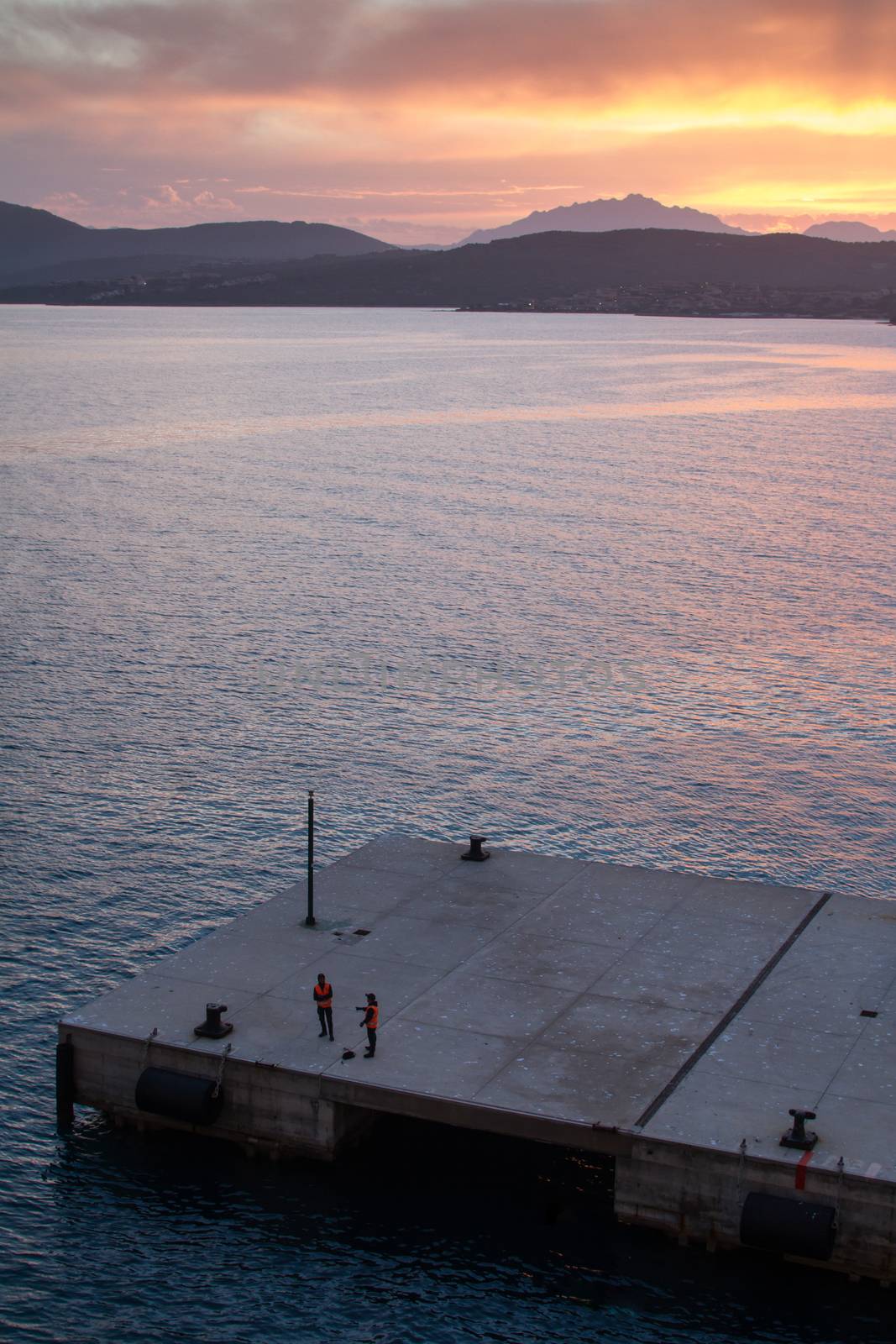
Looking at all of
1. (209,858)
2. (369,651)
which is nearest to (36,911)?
(209,858)

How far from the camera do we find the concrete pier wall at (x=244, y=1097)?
32.4 meters

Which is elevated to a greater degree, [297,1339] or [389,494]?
[389,494]

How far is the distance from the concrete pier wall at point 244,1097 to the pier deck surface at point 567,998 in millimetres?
374

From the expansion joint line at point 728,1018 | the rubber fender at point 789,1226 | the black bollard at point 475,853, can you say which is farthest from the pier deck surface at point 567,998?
the rubber fender at point 789,1226

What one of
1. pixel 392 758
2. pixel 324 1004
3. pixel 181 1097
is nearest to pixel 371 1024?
pixel 324 1004

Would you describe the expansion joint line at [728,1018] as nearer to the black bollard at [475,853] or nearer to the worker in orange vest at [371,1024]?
the worker in orange vest at [371,1024]

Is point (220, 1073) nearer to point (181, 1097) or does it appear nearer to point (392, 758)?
point (181, 1097)

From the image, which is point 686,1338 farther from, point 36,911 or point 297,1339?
point 36,911

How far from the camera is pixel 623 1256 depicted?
30.2 metres

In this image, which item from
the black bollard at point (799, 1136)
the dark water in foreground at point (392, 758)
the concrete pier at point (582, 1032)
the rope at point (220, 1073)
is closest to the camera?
the black bollard at point (799, 1136)

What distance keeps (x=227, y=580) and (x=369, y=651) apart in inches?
837

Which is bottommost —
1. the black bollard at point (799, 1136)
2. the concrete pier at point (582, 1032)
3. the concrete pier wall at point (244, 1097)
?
the concrete pier wall at point (244, 1097)

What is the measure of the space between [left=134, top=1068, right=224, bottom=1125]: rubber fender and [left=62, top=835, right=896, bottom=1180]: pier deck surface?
0.75 meters

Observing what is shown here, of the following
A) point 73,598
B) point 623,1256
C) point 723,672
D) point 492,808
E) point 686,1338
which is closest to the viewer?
point 686,1338
